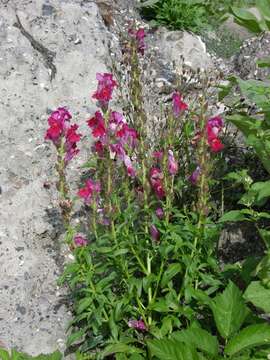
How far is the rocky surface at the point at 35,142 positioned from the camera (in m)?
4.04

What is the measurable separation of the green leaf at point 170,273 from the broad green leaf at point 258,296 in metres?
0.39

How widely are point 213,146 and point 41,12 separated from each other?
9.95ft

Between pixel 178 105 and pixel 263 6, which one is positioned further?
pixel 263 6

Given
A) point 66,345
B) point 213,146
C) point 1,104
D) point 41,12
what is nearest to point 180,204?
point 213,146

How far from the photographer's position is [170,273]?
3.51 metres

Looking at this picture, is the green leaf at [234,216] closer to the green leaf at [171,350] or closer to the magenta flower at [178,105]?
the magenta flower at [178,105]

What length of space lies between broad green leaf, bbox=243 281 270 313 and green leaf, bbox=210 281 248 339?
2.7 inches

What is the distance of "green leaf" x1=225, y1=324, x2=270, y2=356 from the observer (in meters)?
2.99

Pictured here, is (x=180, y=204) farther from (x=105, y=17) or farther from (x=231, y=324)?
(x=105, y=17)

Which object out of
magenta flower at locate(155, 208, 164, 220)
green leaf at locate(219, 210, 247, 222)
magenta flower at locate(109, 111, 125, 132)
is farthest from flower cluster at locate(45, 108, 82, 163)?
green leaf at locate(219, 210, 247, 222)

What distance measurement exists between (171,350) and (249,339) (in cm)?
36

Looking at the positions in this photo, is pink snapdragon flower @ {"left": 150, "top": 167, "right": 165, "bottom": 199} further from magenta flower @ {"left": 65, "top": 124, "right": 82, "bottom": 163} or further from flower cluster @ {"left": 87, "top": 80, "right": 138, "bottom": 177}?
magenta flower @ {"left": 65, "top": 124, "right": 82, "bottom": 163}

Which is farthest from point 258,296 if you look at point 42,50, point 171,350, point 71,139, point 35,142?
point 42,50

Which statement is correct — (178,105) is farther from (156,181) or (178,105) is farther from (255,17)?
(255,17)
